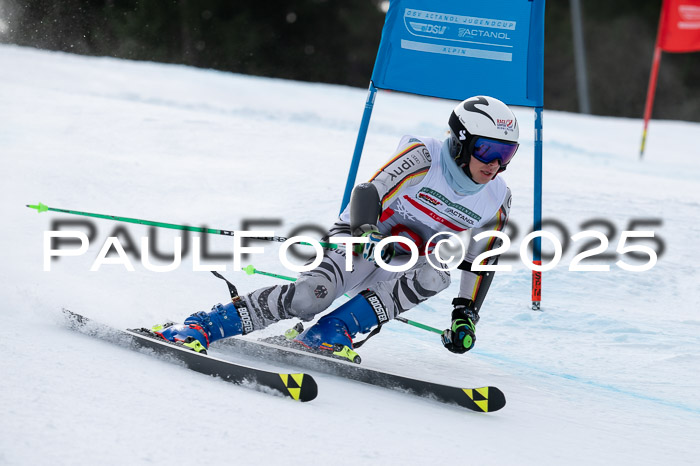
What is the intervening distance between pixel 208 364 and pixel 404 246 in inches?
43.0

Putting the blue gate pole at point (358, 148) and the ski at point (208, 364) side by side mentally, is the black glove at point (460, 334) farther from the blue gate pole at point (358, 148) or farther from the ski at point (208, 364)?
the blue gate pole at point (358, 148)

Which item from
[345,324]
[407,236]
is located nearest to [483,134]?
[407,236]

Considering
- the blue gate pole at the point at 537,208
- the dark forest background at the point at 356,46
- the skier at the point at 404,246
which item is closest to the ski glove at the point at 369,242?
the skier at the point at 404,246

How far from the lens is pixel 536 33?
14.8 feet

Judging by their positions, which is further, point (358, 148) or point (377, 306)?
point (358, 148)

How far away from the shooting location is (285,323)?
4.16 meters

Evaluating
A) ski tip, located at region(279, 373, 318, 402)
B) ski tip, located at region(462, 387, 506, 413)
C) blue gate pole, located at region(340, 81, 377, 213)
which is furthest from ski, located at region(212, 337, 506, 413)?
blue gate pole, located at region(340, 81, 377, 213)

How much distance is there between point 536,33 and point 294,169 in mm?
2905

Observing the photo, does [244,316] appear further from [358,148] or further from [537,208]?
[537,208]

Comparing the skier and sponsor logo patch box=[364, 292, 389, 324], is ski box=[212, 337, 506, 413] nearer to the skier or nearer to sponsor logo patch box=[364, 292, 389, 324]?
the skier

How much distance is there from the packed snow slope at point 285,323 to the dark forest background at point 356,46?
12.2m

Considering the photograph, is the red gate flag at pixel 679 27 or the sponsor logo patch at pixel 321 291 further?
the red gate flag at pixel 679 27

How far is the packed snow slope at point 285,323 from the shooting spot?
2217mm

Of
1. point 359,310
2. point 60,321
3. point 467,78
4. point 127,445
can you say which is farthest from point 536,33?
point 127,445
